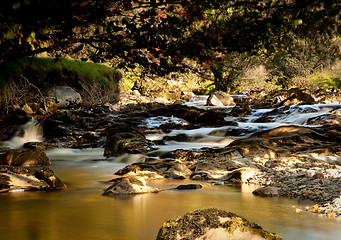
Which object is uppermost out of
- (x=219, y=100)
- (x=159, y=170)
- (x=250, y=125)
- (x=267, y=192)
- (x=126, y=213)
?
(x=219, y=100)

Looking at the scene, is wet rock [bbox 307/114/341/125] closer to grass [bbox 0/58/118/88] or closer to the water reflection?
the water reflection

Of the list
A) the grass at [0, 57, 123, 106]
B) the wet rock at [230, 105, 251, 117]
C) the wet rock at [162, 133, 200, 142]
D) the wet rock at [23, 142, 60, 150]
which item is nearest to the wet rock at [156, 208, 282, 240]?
the wet rock at [162, 133, 200, 142]

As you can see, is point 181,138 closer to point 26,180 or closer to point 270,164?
point 270,164

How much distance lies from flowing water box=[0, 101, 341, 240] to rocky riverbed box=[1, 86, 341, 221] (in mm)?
Answer: 379

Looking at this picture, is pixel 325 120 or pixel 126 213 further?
pixel 325 120

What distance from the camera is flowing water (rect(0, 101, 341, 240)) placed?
135 inches

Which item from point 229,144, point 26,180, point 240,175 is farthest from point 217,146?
point 26,180

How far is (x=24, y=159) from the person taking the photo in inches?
313

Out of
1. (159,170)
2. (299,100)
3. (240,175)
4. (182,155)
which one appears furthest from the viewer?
(299,100)

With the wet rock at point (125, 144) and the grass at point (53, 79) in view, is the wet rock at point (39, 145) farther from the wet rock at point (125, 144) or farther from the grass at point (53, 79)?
the grass at point (53, 79)

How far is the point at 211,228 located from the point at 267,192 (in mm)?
2758

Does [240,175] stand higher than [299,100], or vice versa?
[299,100]

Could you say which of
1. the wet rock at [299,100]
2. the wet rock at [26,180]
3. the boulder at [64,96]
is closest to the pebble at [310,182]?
the wet rock at [26,180]

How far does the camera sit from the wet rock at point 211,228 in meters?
2.59
